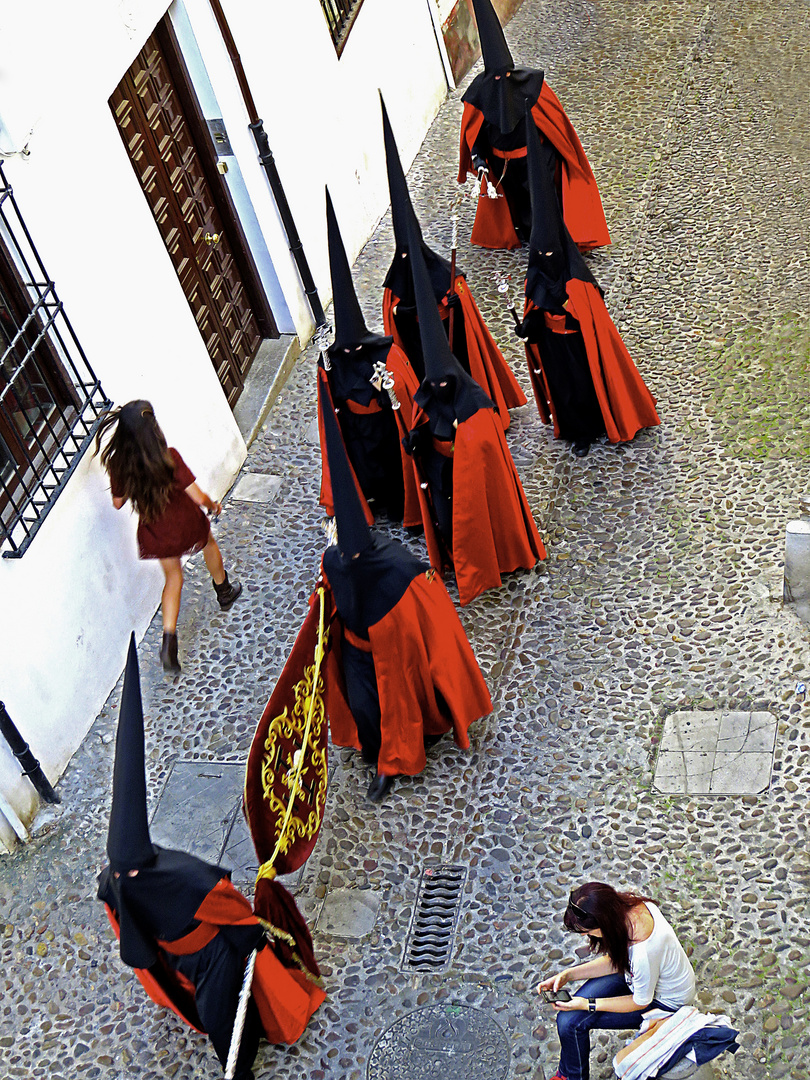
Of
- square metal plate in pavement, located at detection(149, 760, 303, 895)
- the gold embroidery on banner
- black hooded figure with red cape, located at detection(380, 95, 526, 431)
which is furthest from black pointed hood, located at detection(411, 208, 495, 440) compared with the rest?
square metal plate in pavement, located at detection(149, 760, 303, 895)

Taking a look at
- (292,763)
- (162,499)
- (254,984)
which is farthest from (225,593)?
(254,984)

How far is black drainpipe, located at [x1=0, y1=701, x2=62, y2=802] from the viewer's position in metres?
6.10

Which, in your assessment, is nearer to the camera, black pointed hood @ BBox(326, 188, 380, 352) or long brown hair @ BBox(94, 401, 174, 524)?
long brown hair @ BBox(94, 401, 174, 524)

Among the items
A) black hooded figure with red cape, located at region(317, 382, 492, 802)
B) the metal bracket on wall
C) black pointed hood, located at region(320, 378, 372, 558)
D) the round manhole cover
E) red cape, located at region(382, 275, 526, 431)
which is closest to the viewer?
the round manhole cover

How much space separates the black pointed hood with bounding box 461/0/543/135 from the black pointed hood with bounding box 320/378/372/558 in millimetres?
4567

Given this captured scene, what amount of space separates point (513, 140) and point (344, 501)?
4.97m

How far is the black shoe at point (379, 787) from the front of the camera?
19.9 feet

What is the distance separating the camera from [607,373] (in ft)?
24.4

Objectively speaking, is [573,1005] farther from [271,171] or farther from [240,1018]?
[271,171]

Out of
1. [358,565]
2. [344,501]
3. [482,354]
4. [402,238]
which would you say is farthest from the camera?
[482,354]

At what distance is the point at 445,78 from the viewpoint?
12.3 meters

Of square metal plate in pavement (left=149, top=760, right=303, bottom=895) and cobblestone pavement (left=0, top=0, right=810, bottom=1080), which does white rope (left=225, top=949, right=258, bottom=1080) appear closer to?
cobblestone pavement (left=0, top=0, right=810, bottom=1080)

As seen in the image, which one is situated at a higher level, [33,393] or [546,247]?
[33,393]

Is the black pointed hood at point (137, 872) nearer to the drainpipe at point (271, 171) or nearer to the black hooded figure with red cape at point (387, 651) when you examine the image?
the black hooded figure with red cape at point (387, 651)
